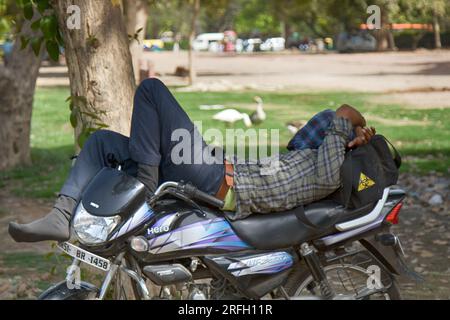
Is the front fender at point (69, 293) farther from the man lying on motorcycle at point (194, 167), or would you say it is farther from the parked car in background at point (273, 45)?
the parked car in background at point (273, 45)

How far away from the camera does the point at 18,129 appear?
13.3m

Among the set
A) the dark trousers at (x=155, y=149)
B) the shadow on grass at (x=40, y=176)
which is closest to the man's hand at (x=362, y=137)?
the dark trousers at (x=155, y=149)

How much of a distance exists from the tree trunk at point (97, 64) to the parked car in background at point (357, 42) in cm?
5955

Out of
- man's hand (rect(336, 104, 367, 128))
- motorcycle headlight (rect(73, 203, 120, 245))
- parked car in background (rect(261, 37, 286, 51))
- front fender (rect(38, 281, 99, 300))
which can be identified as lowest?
parked car in background (rect(261, 37, 286, 51))

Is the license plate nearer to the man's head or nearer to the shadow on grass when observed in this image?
the man's head

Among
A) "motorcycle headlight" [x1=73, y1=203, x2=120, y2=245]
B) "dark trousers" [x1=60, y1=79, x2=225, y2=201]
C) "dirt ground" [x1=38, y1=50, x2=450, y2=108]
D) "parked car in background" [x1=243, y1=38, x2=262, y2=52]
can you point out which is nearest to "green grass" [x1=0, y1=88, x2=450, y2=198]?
"dirt ground" [x1=38, y1=50, x2=450, y2=108]

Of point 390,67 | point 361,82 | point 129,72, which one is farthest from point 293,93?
point 129,72

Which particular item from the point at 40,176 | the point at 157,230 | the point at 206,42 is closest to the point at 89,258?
the point at 157,230

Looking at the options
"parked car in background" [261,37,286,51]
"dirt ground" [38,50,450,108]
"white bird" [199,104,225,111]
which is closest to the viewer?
"white bird" [199,104,225,111]

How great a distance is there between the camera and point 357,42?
66312mm

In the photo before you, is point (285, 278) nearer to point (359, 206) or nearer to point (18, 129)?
point (359, 206)

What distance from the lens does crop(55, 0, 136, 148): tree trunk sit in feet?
18.2

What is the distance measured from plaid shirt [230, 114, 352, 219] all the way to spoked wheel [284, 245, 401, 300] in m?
0.40

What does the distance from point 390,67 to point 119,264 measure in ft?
119
